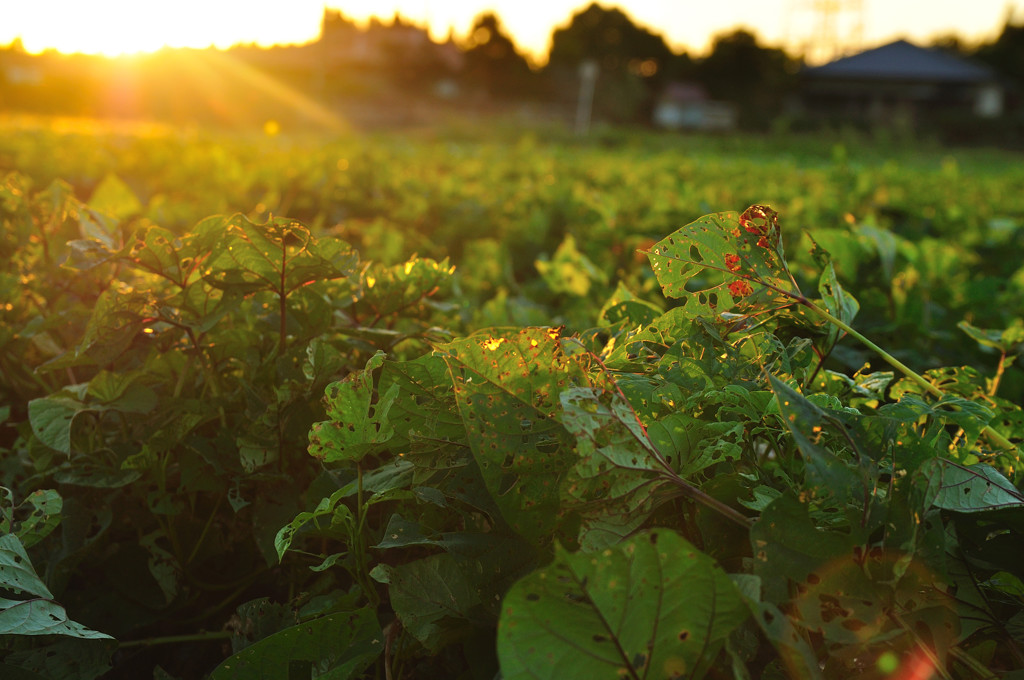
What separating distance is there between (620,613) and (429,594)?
0.99 feet

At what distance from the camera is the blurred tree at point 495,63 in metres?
67.9

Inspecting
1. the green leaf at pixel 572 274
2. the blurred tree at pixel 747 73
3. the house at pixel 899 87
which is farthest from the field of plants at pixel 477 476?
the house at pixel 899 87

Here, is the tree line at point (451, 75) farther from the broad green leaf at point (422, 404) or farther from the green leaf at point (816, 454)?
the green leaf at point (816, 454)

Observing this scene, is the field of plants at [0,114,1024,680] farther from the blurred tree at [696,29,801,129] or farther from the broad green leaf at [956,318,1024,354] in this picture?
the blurred tree at [696,29,801,129]

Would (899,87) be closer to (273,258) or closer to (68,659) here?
(273,258)

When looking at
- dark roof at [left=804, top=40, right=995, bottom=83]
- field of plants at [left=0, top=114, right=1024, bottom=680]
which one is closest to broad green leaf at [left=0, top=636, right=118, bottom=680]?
field of plants at [left=0, top=114, right=1024, bottom=680]

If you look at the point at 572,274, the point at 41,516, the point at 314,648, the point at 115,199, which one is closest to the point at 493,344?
the point at 314,648

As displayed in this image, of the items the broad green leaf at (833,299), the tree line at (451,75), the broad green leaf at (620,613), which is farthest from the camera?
the tree line at (451,75)

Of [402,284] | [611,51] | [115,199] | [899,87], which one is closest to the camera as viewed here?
[402,284]

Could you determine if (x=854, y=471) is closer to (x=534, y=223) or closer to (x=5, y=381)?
(x=5, y=381)

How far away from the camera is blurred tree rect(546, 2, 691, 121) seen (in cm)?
6788

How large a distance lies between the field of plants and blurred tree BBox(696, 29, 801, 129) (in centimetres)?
6401

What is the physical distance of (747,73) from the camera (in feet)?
208

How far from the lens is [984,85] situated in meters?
63.2
